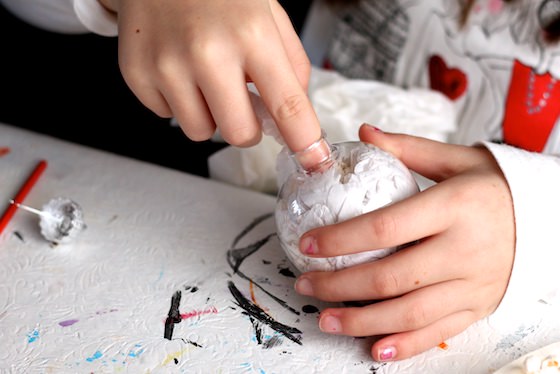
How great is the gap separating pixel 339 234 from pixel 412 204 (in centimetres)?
6

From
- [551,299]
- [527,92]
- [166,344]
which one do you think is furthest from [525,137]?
[166,344]

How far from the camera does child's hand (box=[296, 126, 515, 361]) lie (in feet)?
1.45

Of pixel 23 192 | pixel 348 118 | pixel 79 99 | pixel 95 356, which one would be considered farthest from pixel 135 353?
pixel 79 99

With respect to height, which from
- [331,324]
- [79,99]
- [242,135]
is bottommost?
[79,99]

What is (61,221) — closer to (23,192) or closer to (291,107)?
(23,192)

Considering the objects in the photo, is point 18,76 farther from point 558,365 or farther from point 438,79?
point 558,365

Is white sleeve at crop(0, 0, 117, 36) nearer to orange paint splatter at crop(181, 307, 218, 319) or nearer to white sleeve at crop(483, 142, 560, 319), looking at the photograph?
orange paint splatter at crop(181, 307, 218, 319)

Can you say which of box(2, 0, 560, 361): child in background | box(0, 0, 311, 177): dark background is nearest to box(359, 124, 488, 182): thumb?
box(2, 0, 560, 361): child in background

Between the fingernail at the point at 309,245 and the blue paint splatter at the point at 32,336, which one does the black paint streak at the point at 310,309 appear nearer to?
the fingernail at the point at 309,245

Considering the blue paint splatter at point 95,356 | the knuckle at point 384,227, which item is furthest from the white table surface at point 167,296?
the knuckle at point 384,227

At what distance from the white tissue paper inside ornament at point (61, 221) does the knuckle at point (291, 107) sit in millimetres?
265

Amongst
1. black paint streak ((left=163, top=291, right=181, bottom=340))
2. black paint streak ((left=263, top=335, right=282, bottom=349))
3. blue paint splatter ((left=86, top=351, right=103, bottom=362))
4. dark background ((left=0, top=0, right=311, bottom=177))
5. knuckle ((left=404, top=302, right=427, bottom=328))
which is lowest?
dark background ((left=0, top=0, right=311, bottom=177))

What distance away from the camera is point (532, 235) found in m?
0.49

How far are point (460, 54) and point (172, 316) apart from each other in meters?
0.54
